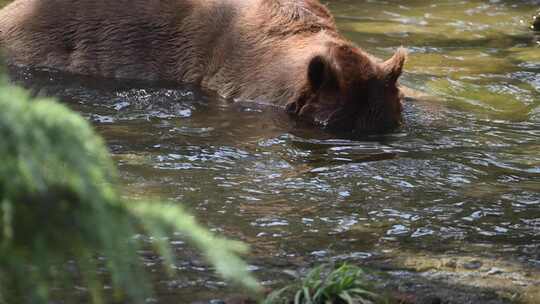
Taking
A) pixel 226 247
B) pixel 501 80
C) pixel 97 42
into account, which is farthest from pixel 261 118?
pixel 226 247

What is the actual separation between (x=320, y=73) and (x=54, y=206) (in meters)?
5.96

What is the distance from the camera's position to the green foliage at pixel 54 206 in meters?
2.00

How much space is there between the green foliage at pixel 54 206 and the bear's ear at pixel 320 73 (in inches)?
227

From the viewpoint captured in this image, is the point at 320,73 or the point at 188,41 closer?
the point at 320,73

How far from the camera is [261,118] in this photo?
791cm

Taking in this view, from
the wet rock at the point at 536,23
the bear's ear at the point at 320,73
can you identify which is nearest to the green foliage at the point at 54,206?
the bear's ear at the point at 320,73

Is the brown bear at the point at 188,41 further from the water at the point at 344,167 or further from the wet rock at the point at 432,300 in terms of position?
the wet rock at the point at 432,300

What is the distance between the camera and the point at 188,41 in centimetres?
895

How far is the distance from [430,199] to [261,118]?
97.1 inches

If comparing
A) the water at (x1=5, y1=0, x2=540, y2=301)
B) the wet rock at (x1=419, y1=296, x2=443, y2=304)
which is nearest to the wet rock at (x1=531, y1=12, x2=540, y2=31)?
the water at (x1=5, y1=0, x2=540, y2=301)

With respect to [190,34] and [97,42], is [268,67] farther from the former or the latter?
[97,42]

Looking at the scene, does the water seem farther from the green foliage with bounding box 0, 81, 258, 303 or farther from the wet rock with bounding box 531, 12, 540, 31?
the green foliage with bounding box 0, 81, 258, 303

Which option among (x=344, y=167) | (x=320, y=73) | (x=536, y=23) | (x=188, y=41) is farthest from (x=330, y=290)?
(x=536, y=23)

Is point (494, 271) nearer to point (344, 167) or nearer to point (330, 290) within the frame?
point (330, 290)
